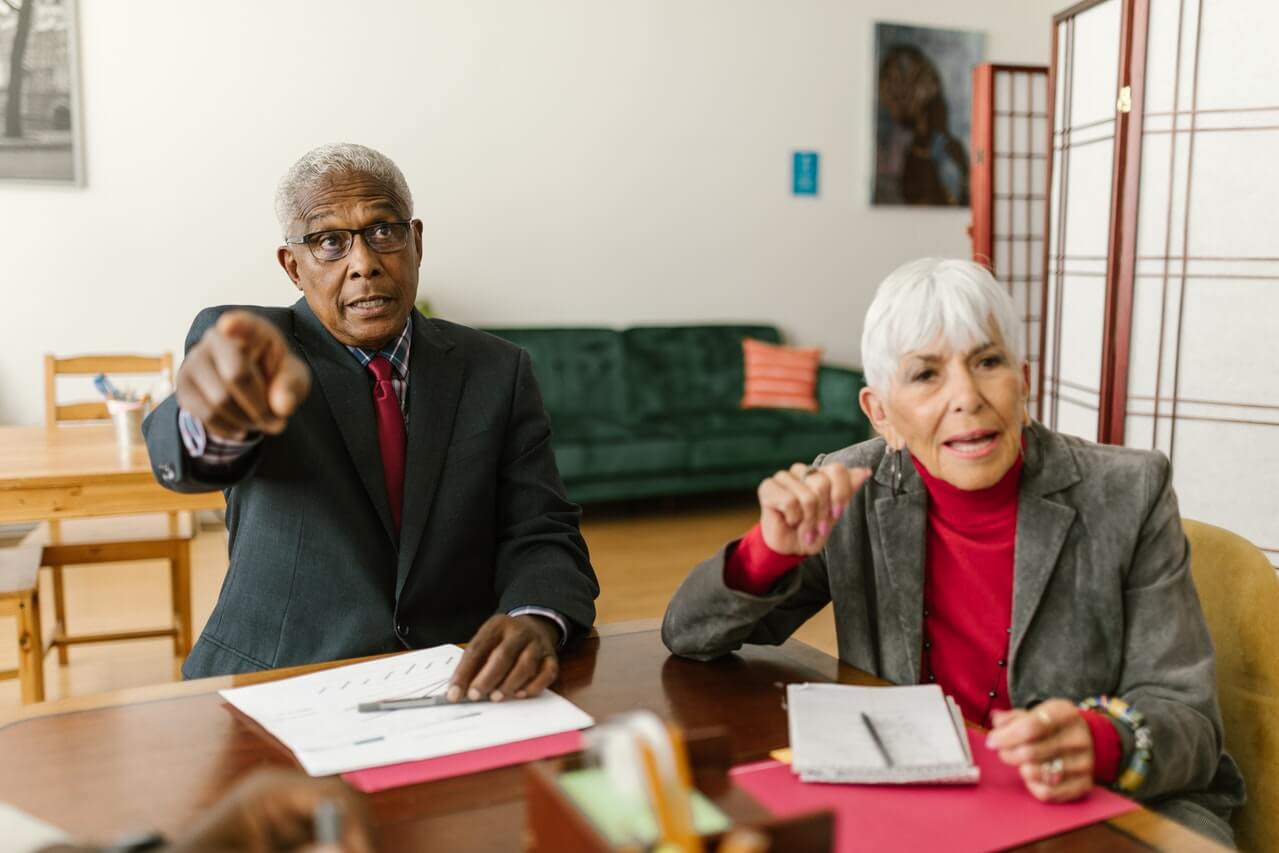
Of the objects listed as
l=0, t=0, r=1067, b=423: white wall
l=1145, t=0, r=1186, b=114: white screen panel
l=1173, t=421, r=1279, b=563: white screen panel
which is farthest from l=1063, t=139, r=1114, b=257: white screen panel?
l=0, t=0, r=1067, b=423: white wall

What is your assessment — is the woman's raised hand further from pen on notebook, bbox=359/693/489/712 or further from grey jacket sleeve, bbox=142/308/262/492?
grey jacket sleeve, bbox=142/308/262/492

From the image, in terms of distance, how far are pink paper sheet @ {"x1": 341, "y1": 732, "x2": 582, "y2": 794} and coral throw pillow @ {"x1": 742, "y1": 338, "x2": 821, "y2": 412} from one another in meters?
4.71

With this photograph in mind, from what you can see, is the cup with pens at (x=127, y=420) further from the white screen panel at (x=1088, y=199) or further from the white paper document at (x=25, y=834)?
the white screen panel at (x=1088, y=199)

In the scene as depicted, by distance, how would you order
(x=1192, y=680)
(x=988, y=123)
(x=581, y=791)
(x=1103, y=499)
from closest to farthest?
(x=581, y=791) → (x=1192, y=680) → (x=1103, y=499) → (x=988, y=123)

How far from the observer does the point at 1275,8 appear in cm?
250

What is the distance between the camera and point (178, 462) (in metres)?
1.35

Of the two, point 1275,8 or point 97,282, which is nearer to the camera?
point 1275,8

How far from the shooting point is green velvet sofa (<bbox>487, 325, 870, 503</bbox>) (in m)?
4.99

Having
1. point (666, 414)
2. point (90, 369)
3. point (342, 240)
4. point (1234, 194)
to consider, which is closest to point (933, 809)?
point (342, 240)

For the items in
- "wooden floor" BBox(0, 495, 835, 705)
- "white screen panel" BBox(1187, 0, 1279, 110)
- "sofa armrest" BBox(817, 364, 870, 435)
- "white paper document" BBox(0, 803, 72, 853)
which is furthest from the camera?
"sofa armrest" BBox(817, 364, 870, 435)

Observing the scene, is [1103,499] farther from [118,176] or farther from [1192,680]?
[118,176]

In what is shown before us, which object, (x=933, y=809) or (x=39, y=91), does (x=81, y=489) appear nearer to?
(x=933, y=809)

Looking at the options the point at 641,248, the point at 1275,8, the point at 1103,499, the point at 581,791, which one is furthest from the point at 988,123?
the point at 581,791

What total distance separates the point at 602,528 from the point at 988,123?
2.40 metres
